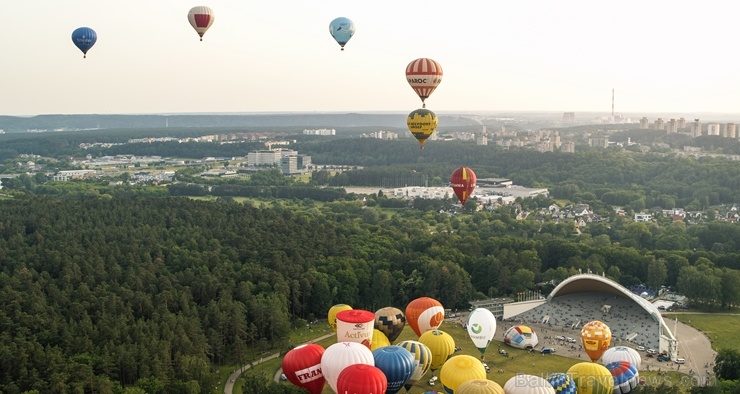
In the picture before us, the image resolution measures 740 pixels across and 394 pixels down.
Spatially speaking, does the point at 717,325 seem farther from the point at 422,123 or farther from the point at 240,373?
the point at 240,373

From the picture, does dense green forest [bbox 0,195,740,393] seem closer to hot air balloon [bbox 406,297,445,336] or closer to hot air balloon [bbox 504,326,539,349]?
hot air balloon [bbox 406,297,445,336]

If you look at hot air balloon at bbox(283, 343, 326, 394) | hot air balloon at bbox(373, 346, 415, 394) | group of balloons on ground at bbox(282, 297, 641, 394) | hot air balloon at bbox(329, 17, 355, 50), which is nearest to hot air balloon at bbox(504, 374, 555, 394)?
group of balloons on ground at bbox(282, 297, 641, 394)

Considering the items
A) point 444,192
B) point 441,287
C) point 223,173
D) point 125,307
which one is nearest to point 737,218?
point 444,192

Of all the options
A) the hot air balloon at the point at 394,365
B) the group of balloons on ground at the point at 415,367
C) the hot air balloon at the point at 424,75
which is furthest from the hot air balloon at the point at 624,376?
the hot air balloon at the point at 424,75

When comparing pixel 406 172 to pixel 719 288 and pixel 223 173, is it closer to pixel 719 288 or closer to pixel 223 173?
pixel 223 173

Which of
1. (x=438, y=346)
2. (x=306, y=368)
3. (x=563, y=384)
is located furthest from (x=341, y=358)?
(x=563, y=384)

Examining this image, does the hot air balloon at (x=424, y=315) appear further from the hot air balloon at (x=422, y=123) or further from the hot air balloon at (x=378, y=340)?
the hot air balloon at (x=422, y=123)
